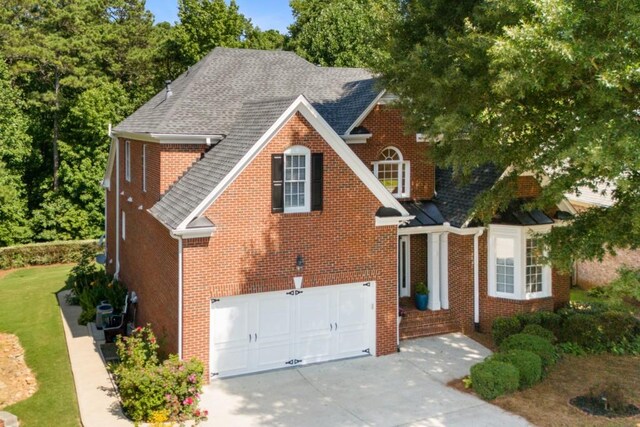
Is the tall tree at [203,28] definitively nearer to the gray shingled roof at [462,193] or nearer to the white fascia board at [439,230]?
the gray shingled roof at [462,193]

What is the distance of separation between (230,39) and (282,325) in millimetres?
34490

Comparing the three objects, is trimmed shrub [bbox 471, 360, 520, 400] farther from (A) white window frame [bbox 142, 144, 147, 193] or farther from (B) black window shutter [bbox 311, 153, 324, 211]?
(A) white window frame [bbox 142, 144, 147, 193]

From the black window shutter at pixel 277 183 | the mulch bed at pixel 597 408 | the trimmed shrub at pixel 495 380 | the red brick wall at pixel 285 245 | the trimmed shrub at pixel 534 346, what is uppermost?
the black window shutter at pixel 277 183

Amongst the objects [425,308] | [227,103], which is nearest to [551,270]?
[425,308]

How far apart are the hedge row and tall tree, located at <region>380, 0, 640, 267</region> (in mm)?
26146

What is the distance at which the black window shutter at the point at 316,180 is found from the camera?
16219mm

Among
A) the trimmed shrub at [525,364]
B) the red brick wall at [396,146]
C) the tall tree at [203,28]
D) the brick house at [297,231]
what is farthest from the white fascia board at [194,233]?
the tall tree at [203,28]

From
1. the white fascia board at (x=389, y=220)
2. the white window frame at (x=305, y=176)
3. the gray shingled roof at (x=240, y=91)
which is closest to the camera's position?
the white window frame at (x=305, y=176)

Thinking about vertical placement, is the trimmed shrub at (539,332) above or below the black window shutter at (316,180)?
below

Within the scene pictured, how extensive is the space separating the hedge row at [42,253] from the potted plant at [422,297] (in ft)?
77.5

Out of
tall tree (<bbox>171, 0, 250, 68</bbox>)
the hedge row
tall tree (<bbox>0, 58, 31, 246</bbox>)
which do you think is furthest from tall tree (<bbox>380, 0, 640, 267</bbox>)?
tall tree (<bbox>171, 0, 250, 68</bbox>)

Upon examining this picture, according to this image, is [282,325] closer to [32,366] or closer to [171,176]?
[171,176]

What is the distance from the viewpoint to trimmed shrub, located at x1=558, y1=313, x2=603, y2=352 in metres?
18.2

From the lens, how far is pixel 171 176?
1814 centimetres
